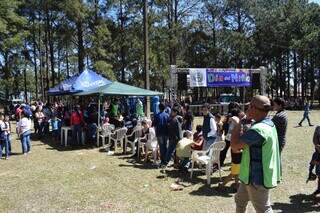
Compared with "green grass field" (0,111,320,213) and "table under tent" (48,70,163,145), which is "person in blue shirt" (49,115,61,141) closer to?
"table under tent" (48,70,163,145)

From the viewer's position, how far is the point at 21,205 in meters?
8.63

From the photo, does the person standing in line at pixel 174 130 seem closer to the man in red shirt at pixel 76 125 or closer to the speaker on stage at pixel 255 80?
the man in red shirt at pixel 76 125

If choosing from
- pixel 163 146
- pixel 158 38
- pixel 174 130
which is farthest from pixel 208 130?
pixel 158 38

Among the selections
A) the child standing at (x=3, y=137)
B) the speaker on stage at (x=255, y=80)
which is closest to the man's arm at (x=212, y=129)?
the child standing at (x=3, y=137)

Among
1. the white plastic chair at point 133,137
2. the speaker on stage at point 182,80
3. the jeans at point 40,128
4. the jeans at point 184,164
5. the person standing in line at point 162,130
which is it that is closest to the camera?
the jeans at point 184,164

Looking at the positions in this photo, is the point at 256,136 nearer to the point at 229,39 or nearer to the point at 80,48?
the point at 80,48

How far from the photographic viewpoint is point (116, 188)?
386 inches

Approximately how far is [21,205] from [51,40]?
34792mm

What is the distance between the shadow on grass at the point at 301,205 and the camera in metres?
7.76

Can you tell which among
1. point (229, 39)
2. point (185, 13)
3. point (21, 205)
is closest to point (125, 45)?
point (185, 13)

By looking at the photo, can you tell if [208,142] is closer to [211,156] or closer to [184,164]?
[211,156]

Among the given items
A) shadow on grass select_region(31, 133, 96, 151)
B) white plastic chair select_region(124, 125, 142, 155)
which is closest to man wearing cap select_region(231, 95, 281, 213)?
white plastic chair select_region(124, 125, 142, 155)

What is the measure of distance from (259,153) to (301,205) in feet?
11.9

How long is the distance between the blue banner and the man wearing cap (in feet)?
97.3
